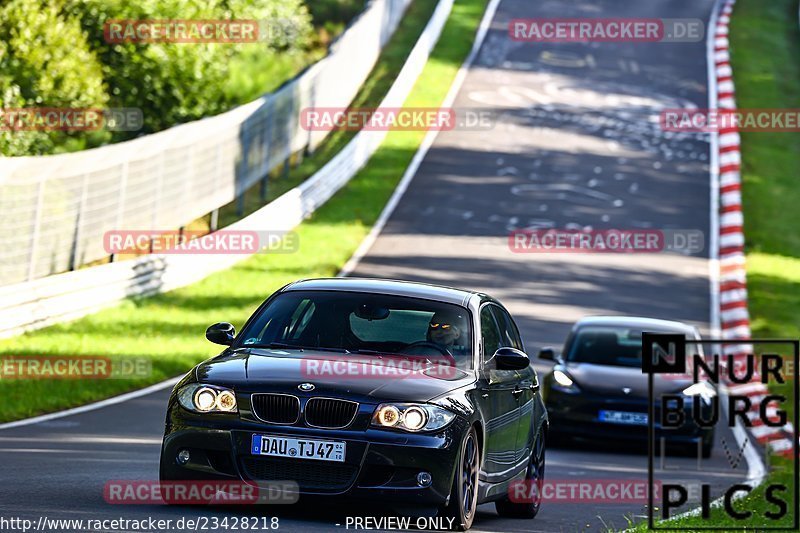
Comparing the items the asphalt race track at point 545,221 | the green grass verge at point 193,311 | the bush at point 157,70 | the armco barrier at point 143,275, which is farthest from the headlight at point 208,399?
the bush at point 157,70

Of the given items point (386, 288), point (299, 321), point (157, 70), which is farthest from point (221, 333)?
point (157, 70)

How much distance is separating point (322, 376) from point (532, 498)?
2734 millimetres

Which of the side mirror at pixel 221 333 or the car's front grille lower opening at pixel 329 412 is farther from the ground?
the car's front grille lower opening at pixel 329 412

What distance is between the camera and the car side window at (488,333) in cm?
1045

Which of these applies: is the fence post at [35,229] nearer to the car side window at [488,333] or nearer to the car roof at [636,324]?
the car roof at [636,324]

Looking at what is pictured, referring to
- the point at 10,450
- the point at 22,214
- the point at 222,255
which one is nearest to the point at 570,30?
the point at 222,255

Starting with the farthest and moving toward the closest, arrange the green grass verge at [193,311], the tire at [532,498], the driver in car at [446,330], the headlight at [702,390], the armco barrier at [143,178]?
the armco barrier at [143,178], the green grass verge at [193,311], the headlight at [702,390], the tire at [532,498], the driver in car at [446,330]

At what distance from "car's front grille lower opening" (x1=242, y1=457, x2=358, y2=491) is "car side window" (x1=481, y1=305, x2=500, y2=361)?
1755 mm

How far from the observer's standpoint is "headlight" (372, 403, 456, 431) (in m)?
9.00

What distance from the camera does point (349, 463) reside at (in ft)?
29.1

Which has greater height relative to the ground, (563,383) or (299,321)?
(299,321)

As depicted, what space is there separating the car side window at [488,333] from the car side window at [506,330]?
0.14 meters

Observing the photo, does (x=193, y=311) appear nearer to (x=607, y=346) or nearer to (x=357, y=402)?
(x=607, y=346)

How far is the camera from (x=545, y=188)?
1518 inches
